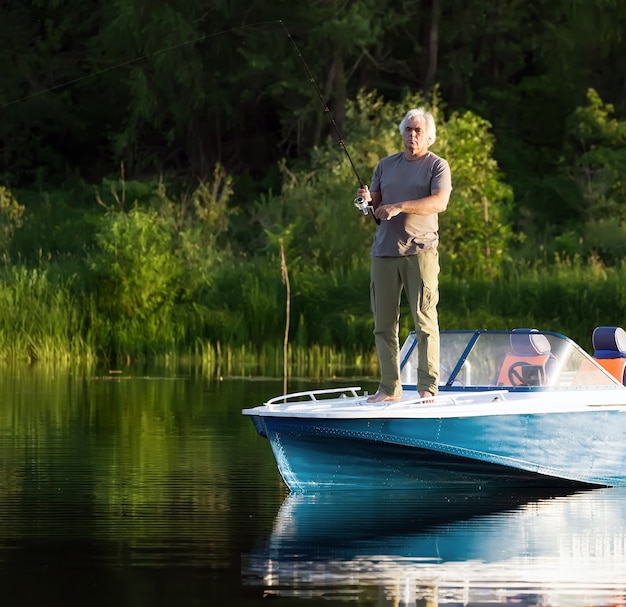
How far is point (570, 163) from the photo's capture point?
41875 mm

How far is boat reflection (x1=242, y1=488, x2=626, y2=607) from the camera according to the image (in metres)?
8.23

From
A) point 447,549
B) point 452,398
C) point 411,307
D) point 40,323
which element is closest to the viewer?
point 447,549

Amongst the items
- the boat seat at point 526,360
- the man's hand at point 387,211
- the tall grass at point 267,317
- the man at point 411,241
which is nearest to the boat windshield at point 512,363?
the boat seat at point 526,360

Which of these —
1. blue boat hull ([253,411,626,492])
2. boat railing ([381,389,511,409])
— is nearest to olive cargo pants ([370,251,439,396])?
boat railing ([381,389,511,409])

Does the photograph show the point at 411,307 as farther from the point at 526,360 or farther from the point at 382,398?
the point at 526,360

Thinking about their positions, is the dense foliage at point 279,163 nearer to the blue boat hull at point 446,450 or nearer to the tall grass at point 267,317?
the tall grass at point 267,317

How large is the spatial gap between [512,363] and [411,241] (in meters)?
1.36

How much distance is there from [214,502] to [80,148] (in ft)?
122

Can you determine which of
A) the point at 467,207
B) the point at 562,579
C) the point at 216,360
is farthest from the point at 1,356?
the point at 562,579

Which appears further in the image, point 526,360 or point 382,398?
point 526,360

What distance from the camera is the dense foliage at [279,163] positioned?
25719mm

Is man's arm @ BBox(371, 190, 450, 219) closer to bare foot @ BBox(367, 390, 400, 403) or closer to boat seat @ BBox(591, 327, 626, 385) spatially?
bare foot @ BBox(367, 390, 400, 403)

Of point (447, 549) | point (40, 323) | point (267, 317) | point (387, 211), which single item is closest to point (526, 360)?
point (387, 211)

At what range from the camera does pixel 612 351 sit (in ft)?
43.3
